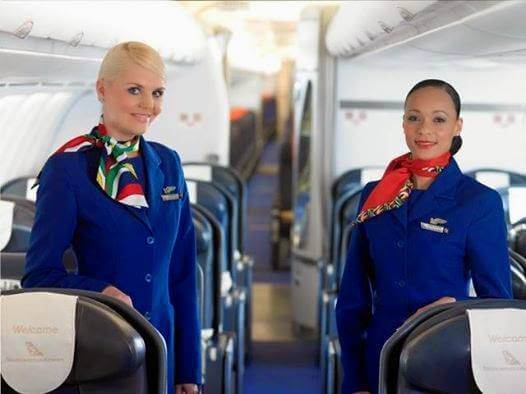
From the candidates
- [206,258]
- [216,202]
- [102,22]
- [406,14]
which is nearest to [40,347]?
[406,14]


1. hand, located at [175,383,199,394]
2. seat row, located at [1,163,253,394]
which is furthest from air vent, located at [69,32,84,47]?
hand, located at [175,383,199,394]

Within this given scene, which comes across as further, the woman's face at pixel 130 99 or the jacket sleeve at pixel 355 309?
the jacket sleeve at pixel 355 309

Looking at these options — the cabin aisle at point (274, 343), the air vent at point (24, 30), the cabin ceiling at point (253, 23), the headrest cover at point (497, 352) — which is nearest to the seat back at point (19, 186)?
the cabin aisle at point (274, 343)

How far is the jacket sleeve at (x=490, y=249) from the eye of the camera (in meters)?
2.97

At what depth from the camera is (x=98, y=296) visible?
2641 millimetres

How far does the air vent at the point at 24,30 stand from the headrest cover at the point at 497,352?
1812 millimetres

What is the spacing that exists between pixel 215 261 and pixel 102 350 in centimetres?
278

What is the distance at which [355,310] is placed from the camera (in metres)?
3.24

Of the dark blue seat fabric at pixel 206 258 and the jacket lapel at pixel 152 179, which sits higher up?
the jacket lapel at pixel 152 179

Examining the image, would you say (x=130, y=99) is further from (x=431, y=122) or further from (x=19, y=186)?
(x=19, y=186)

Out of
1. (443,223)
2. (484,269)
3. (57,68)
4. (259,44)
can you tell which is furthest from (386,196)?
(259,44)

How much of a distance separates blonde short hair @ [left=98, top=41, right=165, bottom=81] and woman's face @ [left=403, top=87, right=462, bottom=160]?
85 cm

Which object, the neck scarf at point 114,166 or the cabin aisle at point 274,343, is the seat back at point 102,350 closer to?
the neck scarf at point 114,166

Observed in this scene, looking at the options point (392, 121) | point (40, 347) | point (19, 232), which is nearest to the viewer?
point (40, 347)
